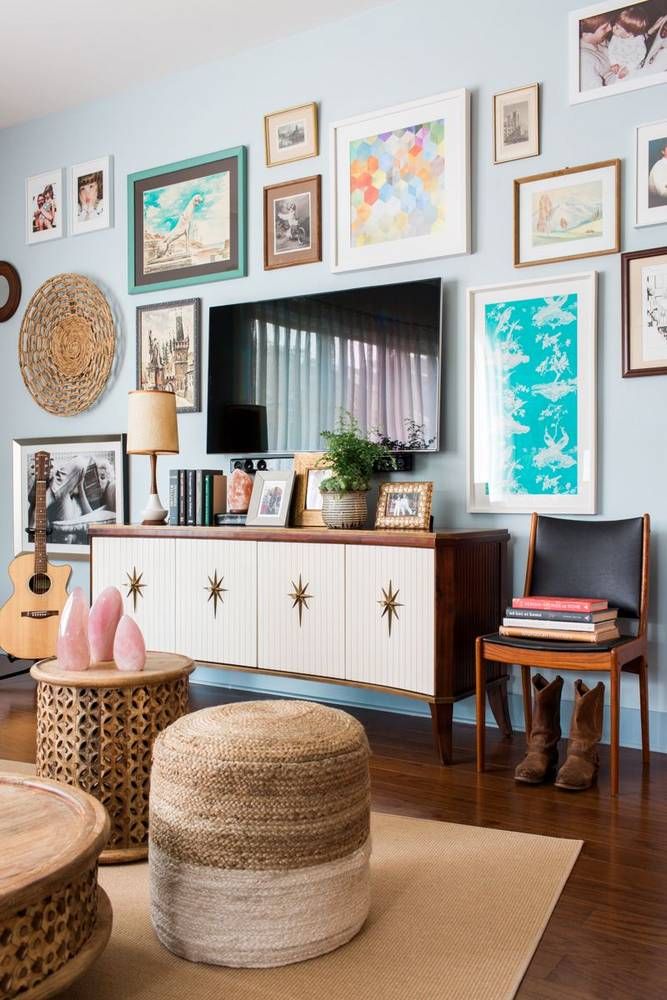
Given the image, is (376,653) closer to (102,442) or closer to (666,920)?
(666,920)

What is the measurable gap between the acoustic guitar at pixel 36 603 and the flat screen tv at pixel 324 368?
0.93 m

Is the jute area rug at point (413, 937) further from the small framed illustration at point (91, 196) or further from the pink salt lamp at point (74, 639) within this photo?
the small framed illustration at point (91, 196)

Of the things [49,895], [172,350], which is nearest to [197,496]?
[172,350]

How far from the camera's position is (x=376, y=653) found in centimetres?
308

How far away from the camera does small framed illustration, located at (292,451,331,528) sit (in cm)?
359

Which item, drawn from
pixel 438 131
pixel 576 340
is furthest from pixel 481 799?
pixel 438 131

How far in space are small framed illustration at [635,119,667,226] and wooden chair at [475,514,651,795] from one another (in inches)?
40.9

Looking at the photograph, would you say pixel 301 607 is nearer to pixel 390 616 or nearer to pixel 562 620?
pixel 390 616

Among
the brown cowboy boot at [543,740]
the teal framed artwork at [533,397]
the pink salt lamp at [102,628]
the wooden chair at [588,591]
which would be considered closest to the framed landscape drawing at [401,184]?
the teal framed artwork at [533,397]

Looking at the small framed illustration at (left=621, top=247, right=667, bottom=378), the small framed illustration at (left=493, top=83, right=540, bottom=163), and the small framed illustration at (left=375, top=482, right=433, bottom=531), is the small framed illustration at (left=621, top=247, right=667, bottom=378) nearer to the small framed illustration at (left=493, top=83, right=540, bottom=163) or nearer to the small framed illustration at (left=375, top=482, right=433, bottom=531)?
the small framed illustration at (left=493, top=83, right=540, bottom=163)

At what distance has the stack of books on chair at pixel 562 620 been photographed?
9.00 ft

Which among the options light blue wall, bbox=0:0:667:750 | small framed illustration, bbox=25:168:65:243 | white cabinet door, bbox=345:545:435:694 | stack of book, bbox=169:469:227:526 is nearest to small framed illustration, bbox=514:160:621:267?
light blue wall, bbox=0:0:667:750

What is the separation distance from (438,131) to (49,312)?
2409 millimetres

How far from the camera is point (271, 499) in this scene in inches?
144
